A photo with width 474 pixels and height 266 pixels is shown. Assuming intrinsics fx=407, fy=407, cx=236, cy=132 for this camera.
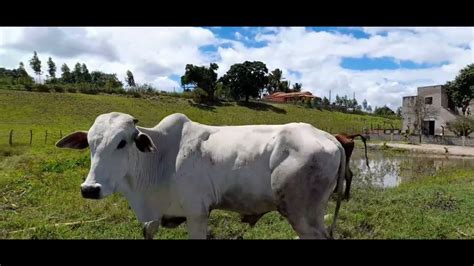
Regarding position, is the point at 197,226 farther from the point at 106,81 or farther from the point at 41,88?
the point at 106,81

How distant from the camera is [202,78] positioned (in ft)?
139

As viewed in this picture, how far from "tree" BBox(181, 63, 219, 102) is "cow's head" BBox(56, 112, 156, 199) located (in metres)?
36.3

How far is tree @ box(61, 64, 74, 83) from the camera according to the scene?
61.0 metres

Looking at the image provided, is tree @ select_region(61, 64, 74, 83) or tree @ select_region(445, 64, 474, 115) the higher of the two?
tree @ select_region(61, 64, 74, 83)

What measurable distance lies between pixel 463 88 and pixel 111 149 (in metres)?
47.9

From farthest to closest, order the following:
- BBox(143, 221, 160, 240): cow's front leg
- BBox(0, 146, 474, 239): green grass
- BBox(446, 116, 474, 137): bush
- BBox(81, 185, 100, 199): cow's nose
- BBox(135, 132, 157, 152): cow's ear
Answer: BBox(446, 116, 474, 137): bush
BBox(0, 146, 474, 239): green grass
BBox(143, 221, 160, 240): cow's front leg
BBox(135, 132, 157, 152): cow's ear
BBox(81, 185, 100, 199): cow's nose

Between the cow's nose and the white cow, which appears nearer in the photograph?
the cow's nose

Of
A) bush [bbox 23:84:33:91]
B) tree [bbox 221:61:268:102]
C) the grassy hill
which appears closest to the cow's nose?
the grassy hill

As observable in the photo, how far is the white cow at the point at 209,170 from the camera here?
363 cm

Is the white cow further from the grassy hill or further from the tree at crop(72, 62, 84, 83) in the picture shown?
the tree at crop(72, 62, 84, 83)
